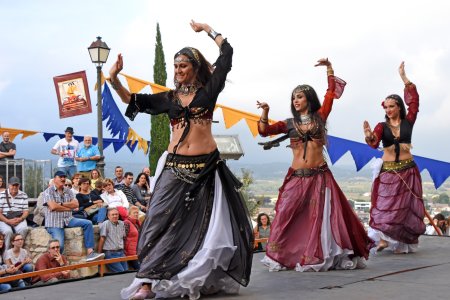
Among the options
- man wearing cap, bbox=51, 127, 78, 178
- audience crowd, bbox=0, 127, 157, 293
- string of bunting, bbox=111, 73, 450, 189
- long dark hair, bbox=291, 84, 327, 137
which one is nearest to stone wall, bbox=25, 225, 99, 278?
audience crowd, bbox=0, 127, 157, 293

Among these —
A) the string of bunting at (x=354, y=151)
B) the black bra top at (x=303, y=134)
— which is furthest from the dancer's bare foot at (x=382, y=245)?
the string of bunting at (x=354, y=151)

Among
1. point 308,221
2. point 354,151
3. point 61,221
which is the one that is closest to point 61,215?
point 61,221

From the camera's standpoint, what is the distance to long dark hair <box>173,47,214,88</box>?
5.72m

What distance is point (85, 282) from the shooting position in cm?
642

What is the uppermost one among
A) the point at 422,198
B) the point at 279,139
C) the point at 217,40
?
the point at 217,40

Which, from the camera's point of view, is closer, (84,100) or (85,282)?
(85,282)

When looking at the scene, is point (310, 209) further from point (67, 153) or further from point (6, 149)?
point (67, 153)

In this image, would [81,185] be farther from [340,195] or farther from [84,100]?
[84,100]

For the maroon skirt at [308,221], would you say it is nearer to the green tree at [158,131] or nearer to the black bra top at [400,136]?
the black bra top at [400,136]

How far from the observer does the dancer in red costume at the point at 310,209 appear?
7.30m

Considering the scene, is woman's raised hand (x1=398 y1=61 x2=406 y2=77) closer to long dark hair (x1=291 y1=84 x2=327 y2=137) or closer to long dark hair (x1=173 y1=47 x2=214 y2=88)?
long dark hair (x1=291 y1=84 x2=327 y2=137)

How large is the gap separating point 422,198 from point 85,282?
439 centimetres

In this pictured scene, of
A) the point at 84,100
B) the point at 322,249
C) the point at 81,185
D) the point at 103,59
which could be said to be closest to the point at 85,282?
the point at 322,249

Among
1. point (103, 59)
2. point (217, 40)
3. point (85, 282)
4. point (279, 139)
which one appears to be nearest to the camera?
point (217, 40)
